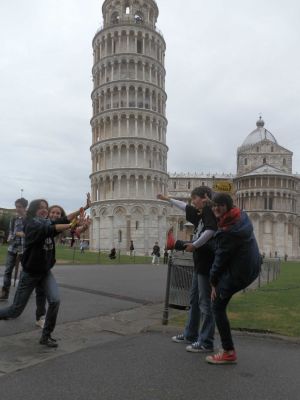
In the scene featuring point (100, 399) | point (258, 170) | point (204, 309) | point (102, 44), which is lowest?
point (100, 399)

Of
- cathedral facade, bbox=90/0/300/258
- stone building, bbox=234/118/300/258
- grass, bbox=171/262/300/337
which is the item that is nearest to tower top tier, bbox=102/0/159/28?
cathedral facade, bbox=90/0/300/258

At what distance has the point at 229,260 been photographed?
5898 mm

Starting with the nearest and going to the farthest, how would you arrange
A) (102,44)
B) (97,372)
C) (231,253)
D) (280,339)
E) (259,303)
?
(97,372), (231,253), (280,339), (259,303), (102,44)

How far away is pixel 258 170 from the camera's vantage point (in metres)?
107

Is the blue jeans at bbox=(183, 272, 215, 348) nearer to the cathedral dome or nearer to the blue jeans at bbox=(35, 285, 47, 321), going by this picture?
the blue jeans at bbox=(35, 285, 47, 321)

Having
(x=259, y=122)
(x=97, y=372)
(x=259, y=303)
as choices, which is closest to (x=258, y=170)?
(x=259, y=122)

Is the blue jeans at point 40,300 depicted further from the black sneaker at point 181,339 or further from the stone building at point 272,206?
the stone building at point 272,206

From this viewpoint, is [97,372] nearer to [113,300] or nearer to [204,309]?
[204,309]

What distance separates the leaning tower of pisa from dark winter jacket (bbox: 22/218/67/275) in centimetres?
6578

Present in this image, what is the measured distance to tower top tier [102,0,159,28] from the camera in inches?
3125

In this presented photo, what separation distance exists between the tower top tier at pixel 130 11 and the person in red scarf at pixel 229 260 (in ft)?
260

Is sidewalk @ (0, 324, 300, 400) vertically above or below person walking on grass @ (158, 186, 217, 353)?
below

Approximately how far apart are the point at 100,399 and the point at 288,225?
346 ft

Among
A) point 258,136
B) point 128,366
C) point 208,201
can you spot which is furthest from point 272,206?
point 128,366
